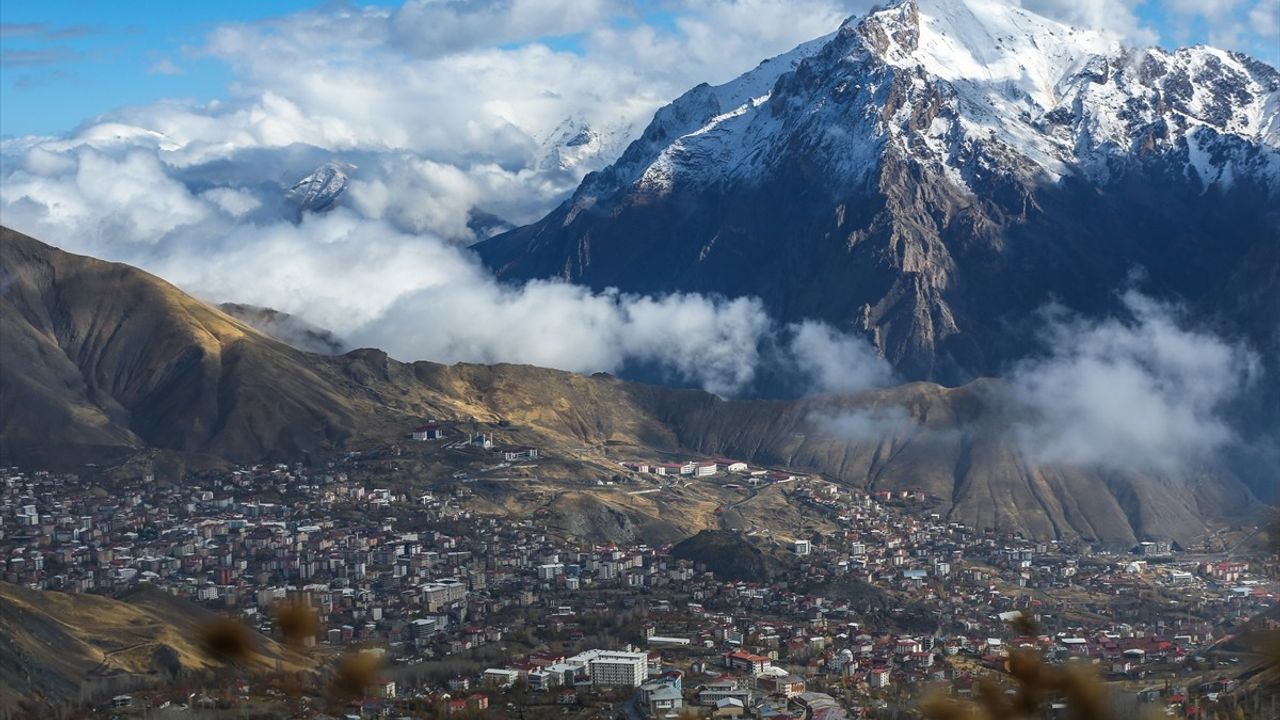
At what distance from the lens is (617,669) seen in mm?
97812

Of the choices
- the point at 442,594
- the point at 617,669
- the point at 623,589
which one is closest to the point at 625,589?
the point at 623,589

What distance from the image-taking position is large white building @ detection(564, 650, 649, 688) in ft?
317

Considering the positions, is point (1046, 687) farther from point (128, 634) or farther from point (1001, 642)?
point (1001, 642)

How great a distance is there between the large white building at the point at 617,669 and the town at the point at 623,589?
14cm

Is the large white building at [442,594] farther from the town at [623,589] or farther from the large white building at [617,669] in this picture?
the large white building at [617,669]

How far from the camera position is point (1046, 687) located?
14.0 meters

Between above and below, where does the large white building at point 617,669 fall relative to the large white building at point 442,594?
below

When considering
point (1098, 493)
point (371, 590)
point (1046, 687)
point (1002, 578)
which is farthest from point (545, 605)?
point (1046, 687)

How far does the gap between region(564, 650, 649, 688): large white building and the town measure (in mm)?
137

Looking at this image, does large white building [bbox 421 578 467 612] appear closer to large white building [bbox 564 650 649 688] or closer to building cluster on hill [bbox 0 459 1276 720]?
building cluster on hill [bbox 0 459 1276 720]

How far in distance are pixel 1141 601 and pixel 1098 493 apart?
55.1m

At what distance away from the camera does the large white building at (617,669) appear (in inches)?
3809

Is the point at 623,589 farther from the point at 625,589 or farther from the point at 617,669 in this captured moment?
the point at 617,669

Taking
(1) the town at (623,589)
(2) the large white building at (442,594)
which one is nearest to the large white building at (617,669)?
(1) the town at (623,589)
